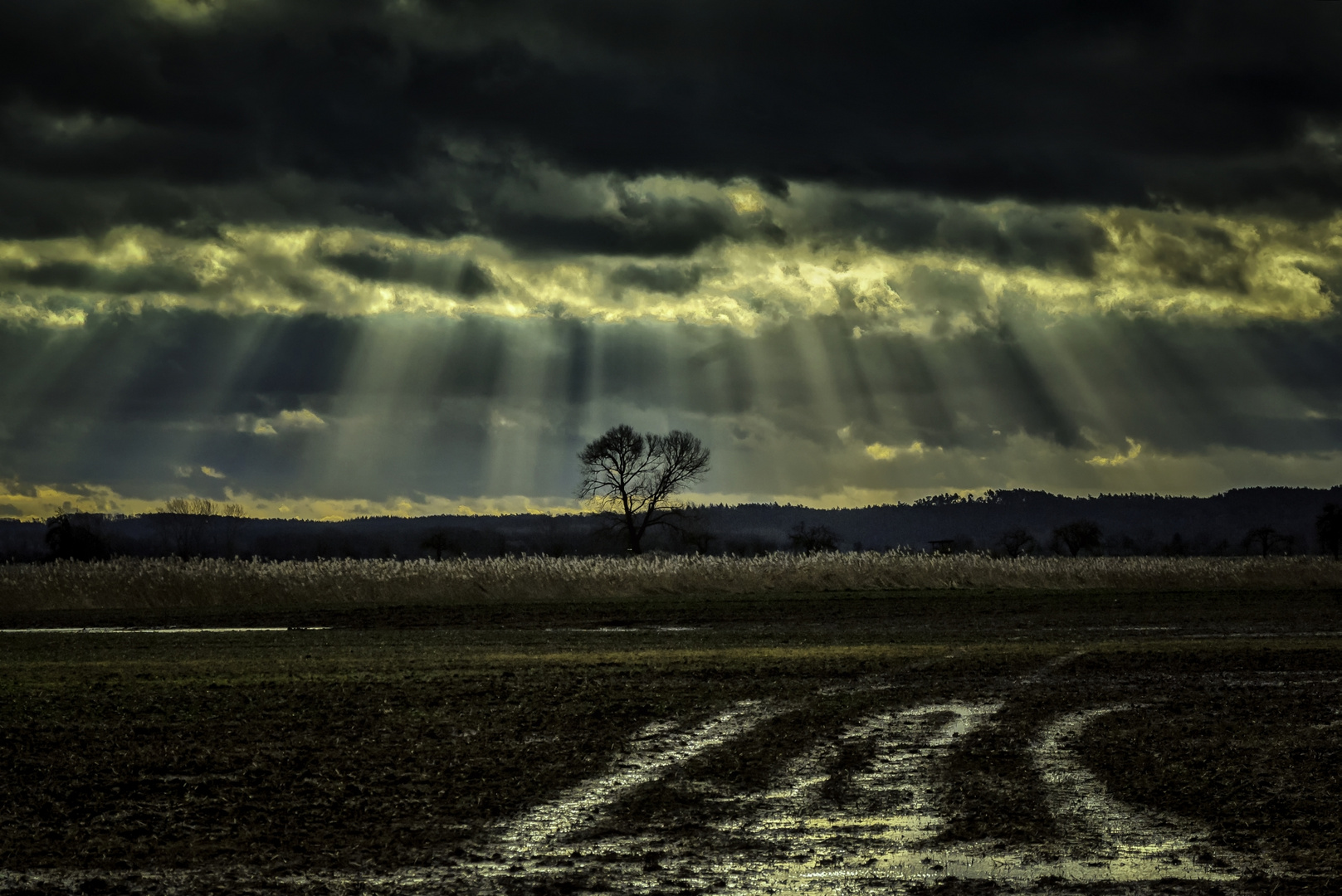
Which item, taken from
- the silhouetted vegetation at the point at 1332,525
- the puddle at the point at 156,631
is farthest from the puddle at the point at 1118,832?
the silhouetted vegetation at the point at 1332,525

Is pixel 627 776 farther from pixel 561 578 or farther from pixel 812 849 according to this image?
pixel 561 578

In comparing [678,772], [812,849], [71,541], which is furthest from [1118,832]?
[71,541]

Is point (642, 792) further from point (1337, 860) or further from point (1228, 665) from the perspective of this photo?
point (1228, 665)

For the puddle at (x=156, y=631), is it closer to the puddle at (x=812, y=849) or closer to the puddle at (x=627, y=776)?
the puddle at (x=627, y=776)

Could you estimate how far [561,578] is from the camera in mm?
41688

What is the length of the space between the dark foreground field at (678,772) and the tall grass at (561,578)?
60.0 ft

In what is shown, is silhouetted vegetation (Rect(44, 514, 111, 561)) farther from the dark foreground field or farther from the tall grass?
the dark foreground field

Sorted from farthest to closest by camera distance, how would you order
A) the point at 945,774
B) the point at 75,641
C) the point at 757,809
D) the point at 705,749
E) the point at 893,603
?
the point at 893,603
the point at 75,641
the point at 705,749
the point at 945,774
the point at 757,809

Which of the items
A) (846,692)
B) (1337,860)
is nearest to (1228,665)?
(846,692)

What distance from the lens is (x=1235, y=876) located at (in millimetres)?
7129

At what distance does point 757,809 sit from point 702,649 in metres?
13.6

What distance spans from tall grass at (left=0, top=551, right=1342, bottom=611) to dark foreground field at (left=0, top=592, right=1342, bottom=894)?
18.3 meters

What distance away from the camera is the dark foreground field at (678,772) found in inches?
293

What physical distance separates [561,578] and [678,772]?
104 feet
